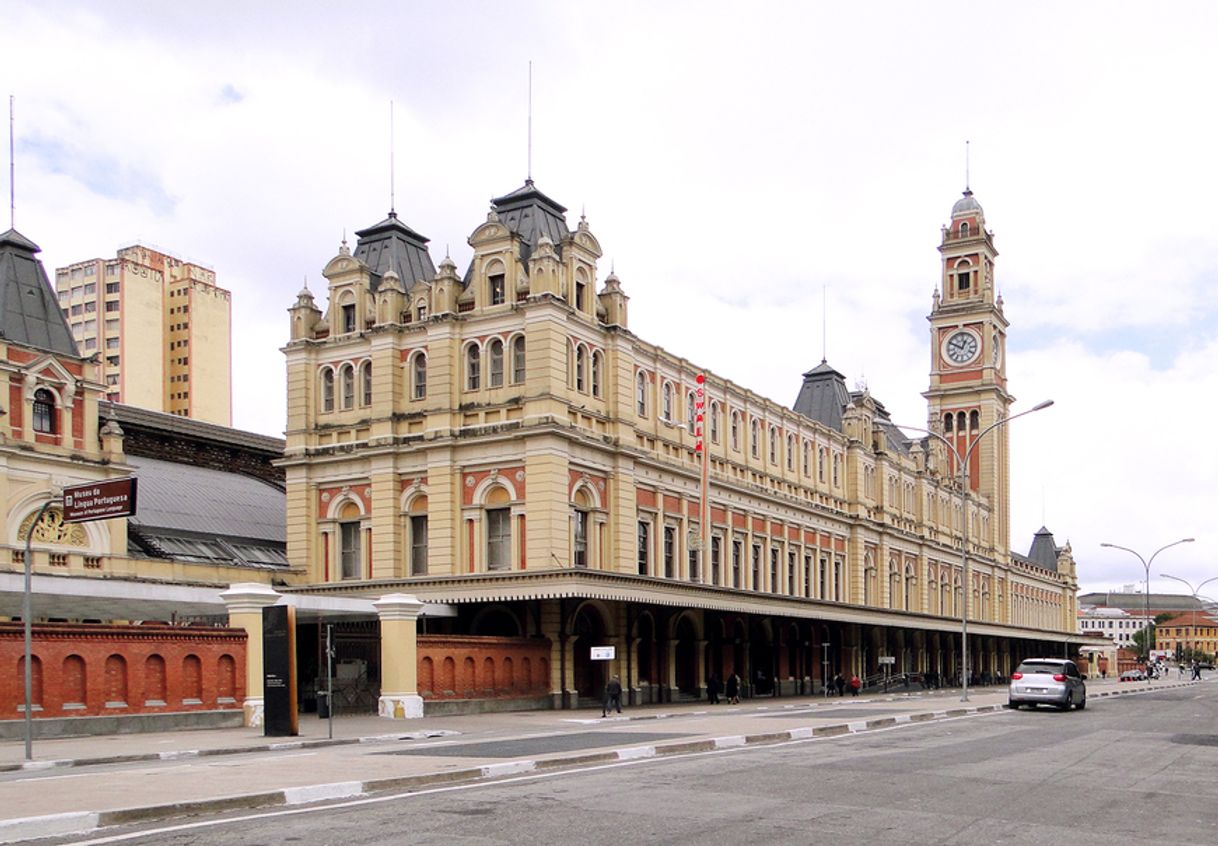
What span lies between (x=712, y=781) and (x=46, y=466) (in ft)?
111

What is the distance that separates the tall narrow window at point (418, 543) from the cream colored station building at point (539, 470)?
78 mm

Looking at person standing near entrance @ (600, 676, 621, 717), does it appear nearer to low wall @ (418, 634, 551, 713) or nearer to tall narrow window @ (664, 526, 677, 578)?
low wall @ (418, 634, 551, 713)

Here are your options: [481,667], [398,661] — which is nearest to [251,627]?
[398,661]

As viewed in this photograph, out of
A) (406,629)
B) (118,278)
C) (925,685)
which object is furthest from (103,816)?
(118,278)

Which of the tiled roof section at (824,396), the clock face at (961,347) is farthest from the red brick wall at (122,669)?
the clock face at (961,347)

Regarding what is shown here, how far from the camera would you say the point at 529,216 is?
4841cm

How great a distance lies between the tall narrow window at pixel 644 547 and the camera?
1938 inches

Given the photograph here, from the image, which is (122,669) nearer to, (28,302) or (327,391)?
(327,391)

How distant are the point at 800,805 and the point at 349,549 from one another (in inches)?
1428

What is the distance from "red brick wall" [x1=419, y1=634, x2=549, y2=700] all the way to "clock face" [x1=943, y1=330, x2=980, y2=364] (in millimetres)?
66985

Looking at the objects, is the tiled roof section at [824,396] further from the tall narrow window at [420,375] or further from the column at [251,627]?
the column at [251,627]

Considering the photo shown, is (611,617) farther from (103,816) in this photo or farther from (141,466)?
(103,816)

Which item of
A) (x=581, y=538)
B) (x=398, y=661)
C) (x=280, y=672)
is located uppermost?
(x=581, y=538)

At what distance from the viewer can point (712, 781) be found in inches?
709
